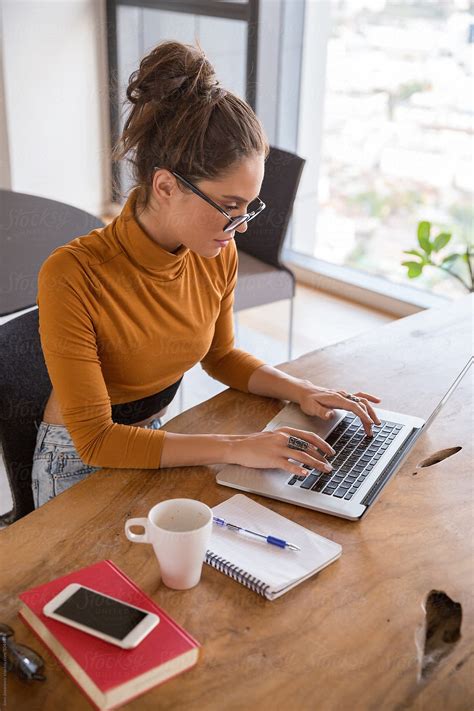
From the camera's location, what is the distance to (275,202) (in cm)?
299

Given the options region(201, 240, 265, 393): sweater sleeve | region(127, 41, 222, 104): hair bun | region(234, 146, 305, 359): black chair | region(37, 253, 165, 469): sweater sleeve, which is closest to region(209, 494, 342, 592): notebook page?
region(37, 253, 165, 469): sweater sleeve

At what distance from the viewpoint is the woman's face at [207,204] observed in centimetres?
141

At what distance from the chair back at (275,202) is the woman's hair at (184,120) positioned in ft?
4.90

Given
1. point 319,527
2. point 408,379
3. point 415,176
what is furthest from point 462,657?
point 415,176

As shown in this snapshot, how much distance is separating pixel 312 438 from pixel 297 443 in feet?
0.10

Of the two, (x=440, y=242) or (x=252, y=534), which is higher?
(x=252, y=534)

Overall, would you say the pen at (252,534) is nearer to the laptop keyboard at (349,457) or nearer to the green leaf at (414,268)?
the laptop keyboard at (349,457)

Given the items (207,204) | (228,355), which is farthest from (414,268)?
(207,204)

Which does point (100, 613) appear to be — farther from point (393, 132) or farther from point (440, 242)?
point (393, 132)

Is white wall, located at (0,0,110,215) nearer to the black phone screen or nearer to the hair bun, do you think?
the hair bun

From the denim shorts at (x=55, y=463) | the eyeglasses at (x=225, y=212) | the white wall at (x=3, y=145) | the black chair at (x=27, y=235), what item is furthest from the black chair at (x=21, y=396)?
the white wall at (x=3, y=145)

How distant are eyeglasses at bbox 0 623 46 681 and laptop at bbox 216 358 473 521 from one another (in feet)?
1.41

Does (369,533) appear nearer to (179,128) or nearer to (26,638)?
(26,638)

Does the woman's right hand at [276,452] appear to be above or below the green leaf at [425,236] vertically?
above
